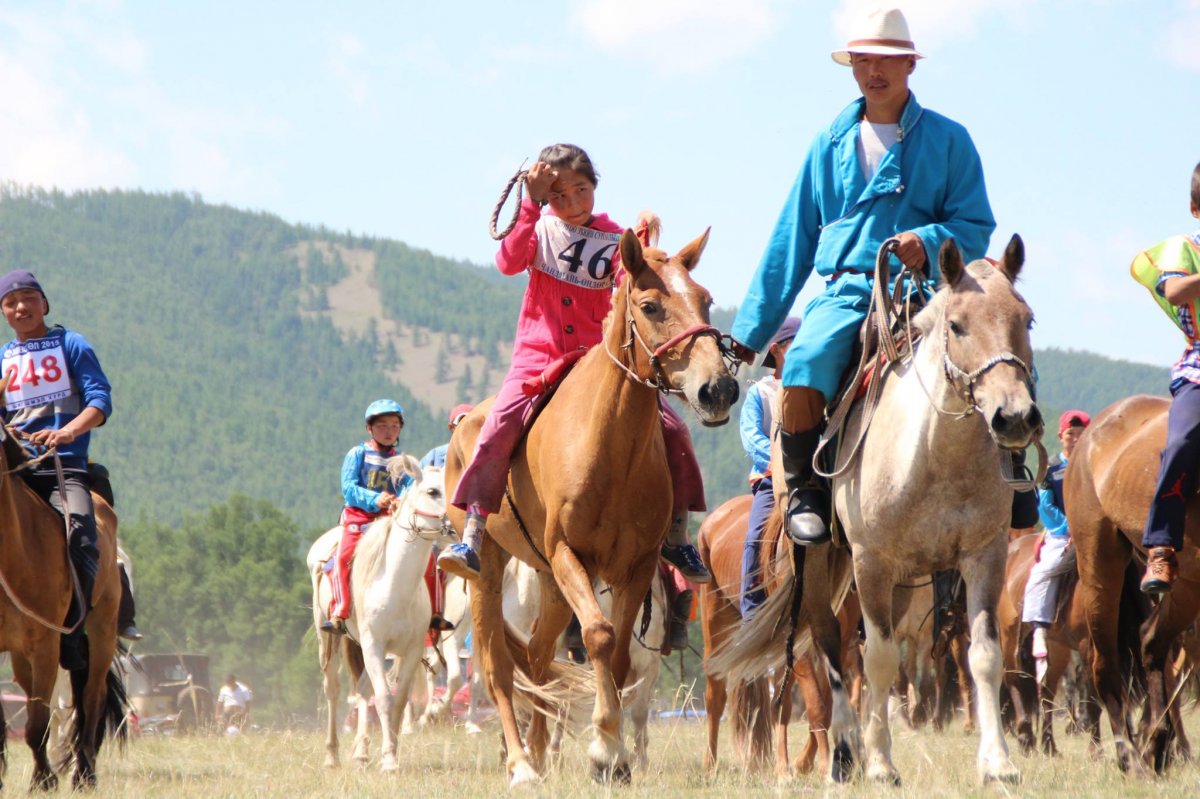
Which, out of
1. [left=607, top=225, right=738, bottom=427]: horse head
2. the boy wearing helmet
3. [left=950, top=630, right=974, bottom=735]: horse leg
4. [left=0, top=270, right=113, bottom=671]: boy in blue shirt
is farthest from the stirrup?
[left=950, top=630, right=974, bottom=735]: horse leg

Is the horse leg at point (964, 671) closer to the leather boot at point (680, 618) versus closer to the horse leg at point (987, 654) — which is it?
the leather boot at point (680, 618)

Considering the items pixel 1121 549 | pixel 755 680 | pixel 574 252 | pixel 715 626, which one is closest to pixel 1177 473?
pixel 1121 549

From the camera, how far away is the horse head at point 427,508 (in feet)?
42.4

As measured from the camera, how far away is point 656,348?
24.0 feet

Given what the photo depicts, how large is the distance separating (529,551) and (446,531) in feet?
13.9

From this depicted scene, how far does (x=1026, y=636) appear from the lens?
14.4 m

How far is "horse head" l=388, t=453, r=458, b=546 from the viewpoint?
509 inches

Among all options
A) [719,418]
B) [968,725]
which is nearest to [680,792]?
[719,418]

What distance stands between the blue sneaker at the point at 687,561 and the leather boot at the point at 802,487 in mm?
963

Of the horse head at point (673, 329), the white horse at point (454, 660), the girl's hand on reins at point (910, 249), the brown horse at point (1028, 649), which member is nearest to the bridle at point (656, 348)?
the horse head at point (673, 329)

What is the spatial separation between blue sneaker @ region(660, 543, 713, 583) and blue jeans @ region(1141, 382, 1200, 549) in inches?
91.1

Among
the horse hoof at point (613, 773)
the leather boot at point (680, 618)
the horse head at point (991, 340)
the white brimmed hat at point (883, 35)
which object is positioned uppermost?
the white brimmed hat at point (883, 35)

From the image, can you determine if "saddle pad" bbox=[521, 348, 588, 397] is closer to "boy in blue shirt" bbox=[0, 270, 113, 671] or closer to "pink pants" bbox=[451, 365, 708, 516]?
"pink pants" bbox=[451, 365, 708, 516]

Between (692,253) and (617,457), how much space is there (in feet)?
3.78
